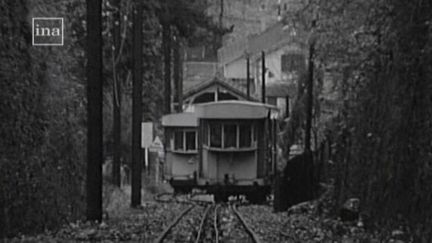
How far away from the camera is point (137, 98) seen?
27438 millimetres

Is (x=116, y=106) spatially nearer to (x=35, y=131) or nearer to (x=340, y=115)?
(x=340, y=115)

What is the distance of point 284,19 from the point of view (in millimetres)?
26297

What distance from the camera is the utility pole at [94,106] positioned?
1783cm

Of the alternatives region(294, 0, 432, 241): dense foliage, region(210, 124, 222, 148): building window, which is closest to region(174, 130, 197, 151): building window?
region(210, 124, 222, 148): building window

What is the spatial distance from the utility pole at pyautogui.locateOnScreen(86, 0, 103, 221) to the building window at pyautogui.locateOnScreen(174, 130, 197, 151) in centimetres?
1828

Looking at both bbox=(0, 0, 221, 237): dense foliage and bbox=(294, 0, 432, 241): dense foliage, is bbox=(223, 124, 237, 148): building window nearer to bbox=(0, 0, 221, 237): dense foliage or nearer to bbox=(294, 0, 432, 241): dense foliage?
bbox=(0, 0, 221, 237): dense foliage

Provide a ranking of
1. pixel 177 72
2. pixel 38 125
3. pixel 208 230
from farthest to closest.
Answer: pixel 177 72, pixel 208 230, pixel 38 125

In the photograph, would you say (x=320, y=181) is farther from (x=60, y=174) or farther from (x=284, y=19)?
(x=60, y=174)

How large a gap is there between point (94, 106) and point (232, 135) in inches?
560

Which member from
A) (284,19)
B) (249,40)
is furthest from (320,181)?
(249,40)

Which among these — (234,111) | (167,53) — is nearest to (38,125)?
(234,111)

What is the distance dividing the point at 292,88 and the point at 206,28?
13.8m

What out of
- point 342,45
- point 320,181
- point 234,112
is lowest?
point 320,181

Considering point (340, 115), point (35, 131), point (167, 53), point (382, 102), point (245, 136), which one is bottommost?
point (245, 136)
